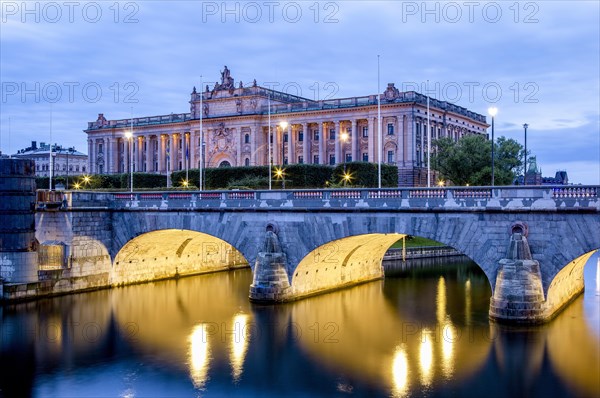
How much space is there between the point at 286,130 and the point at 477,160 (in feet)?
135

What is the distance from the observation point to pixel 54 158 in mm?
175875

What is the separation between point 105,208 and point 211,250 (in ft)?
43.9

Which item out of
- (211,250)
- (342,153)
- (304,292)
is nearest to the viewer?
(304,292)

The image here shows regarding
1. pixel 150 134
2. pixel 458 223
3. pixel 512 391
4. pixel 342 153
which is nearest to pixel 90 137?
pixel 150 134

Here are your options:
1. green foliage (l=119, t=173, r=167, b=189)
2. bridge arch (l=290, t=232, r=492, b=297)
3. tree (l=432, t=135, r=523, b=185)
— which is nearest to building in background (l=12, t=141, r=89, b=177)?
green foliage (l=119, t=173, r=167, b=189)

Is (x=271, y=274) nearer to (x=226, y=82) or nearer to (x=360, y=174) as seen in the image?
(x=360, y=174)

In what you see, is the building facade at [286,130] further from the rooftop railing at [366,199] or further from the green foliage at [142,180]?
the rooftop railing at [366,199]

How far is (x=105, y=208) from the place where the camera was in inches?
1970

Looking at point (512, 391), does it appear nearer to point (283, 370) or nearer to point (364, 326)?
point (283, 370)

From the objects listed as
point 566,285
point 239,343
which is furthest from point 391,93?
point 239,343

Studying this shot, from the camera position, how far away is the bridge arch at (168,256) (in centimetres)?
5116

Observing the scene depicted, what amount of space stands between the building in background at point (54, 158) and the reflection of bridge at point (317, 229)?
121865 millimetres

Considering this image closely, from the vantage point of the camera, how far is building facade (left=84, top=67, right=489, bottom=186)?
102 meters

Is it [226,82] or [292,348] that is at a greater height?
[226,82]
